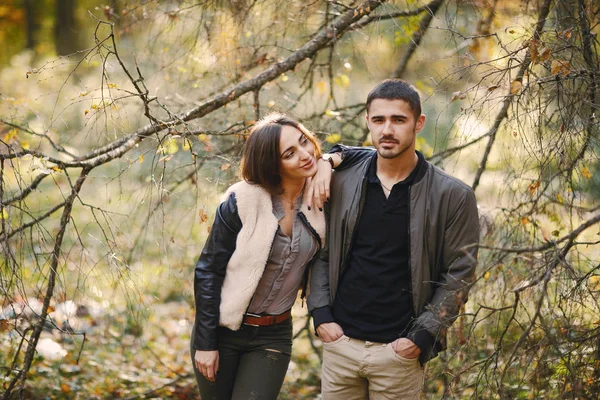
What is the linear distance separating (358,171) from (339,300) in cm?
59

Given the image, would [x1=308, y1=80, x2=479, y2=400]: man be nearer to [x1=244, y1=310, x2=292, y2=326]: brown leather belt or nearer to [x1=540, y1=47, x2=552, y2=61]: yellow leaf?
[x1=244, y1=310, x2=292, y2=326]: brown leather belt

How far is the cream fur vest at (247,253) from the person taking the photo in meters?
2.72

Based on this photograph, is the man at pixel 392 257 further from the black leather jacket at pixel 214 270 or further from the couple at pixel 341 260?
the black leather jacket at pixel 214 270

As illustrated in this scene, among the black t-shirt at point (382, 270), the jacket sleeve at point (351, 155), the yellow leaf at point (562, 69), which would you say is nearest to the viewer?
the yellow leaf at point (562, 69)

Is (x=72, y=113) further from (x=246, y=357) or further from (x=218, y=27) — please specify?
(x=246, y=357)

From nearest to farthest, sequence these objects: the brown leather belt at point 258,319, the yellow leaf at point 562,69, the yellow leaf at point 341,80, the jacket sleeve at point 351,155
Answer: the yellow leaf at point 562,69 < the brown leather belt at point 258,319 < the jacket sleeve at point 351,155 < the yellow leaf at point 341,80

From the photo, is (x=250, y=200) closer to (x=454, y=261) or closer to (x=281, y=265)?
(x=281, y=265)

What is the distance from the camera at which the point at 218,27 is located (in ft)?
15.1

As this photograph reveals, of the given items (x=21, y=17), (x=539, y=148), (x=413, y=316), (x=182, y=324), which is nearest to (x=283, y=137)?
(x=413, y=316)

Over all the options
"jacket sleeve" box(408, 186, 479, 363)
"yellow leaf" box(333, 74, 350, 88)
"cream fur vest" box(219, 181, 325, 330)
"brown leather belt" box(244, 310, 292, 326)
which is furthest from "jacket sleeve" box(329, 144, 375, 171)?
"yellow leaf" box(333, 74, 350, 88)

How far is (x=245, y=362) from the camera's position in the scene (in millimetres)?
2807

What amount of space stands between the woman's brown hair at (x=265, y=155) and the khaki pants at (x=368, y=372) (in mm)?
776

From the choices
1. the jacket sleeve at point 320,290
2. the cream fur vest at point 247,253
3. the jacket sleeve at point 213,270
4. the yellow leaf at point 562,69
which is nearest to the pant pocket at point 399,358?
the jacket sleeve at point 320,290

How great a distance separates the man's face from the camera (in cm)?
265
